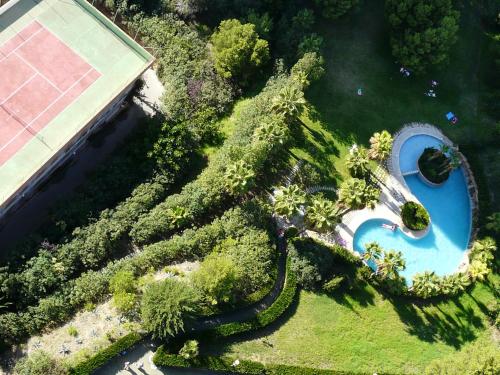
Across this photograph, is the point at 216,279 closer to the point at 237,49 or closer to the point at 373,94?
the point at 237,49

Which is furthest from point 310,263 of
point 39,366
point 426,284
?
point 39,366

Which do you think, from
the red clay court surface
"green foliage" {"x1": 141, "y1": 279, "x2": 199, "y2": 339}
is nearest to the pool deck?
"green foliage" {"x1": 141, "y1": 279, "x2": 199, "y2": 339}

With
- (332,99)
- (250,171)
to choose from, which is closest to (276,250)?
(250,171)

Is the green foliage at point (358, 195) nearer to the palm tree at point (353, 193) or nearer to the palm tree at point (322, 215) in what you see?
the palm tree at point (353, 193)

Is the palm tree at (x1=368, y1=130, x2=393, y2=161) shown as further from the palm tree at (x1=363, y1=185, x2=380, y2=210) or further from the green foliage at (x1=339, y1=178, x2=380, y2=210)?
the palm tree at (x1=363, y1=185, x2=380, y2=210)

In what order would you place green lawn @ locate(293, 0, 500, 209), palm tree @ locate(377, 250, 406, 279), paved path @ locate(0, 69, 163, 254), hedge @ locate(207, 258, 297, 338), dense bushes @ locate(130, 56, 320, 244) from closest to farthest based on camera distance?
hedge @ locate(207, 258, 297, 338) < palm tree @ locate(377, 250, 406, 279) < dense bushes @ locate(130, 56, 320, 244) < paved path @ locate(0, 69, 163, 254) < green lawn @ locate(293, 0, 500, 209)

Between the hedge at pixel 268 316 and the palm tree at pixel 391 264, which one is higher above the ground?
the palm tree at pixel 391 264

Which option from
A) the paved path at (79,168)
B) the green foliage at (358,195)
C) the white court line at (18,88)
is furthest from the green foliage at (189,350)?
the white court line at (18,88)

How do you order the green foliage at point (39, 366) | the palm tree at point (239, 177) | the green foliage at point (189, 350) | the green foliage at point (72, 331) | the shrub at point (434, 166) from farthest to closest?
1. the shrub at point (434, 166)
2. the palm tree at point (239, 177)
3. the green foliage at point (72, 331)
4. the green foliage at point (189, 350)
5. the green foliage at point (39, 366)
